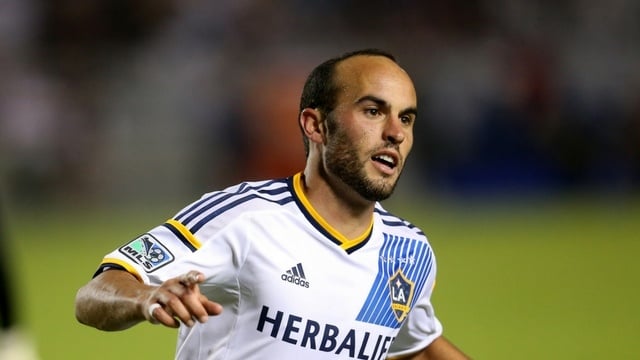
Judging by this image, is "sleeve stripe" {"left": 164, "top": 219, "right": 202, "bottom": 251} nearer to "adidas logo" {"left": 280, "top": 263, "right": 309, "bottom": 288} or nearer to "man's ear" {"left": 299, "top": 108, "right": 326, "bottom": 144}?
"adidas logo" {"left": 280, "top": 263, "right": 309, "bottom": 288}

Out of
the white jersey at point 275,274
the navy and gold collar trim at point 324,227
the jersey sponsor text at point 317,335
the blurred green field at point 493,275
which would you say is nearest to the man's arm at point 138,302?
the white jersey at point 275,274

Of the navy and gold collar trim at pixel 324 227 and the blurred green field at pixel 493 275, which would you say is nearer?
the navy and gold collar trim at pixel 324 227

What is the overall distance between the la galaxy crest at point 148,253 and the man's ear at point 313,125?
82cm

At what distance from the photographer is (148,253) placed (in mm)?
4395

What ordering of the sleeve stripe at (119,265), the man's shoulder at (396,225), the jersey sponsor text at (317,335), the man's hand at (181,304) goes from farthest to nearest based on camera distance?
the man's shoulder at (396,225), the jersey sponsor text at (317,335), the sleeve stripe at (119,265), the man's hand at (181,304)

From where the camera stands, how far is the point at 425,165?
15.3m

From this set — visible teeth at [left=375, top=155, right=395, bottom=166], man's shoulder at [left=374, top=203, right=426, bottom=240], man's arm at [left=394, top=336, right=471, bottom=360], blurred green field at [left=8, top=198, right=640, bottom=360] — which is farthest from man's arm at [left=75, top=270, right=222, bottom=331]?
blurred green field at [left=8, top=198, right=640, bottom=360]

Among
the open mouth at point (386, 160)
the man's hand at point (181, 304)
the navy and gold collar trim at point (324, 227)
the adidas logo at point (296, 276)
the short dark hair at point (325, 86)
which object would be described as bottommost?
the man's hand at point (181, 304)

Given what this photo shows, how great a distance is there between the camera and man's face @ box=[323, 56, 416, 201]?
15.6 ft

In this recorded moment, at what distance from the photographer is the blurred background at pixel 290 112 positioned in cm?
1410

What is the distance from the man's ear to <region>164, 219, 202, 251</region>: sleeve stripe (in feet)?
2.31

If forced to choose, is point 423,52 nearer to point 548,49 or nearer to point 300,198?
point 548,49

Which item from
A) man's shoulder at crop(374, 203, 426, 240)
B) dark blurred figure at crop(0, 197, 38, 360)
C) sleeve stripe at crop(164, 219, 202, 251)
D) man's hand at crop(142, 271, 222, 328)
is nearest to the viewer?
dark blurred figure at crop(0, 197, 38, 360)

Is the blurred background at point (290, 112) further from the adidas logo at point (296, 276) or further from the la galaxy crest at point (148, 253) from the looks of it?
the la galaxy crest at point (148, 253)
